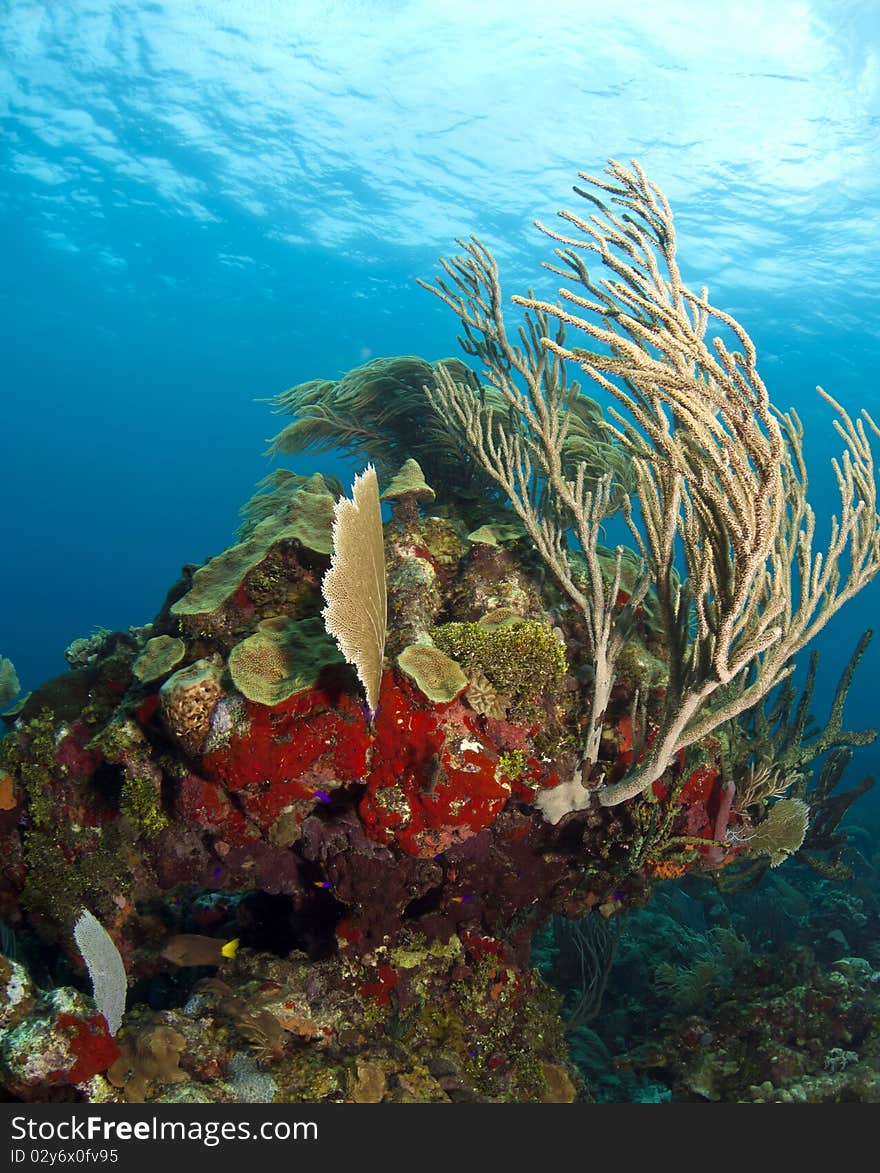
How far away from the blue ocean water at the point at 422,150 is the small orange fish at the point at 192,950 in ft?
16.4

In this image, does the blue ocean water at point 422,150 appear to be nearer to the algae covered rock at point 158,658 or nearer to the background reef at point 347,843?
the algae covered rock at point 158,658

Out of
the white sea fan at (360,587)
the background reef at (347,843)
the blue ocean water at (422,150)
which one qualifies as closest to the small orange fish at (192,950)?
the background reef at (347,843)

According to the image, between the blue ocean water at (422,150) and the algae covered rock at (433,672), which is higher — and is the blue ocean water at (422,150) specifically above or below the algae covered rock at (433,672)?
above

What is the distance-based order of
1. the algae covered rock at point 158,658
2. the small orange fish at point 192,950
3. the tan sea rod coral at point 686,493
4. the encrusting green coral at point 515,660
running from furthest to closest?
the algae covered rock at point 158,658 < the small orange fish at point 192,950 < the encrusting green coral at point 515,660 < the tan sea rod coral at point 686,493

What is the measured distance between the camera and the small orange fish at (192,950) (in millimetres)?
4477

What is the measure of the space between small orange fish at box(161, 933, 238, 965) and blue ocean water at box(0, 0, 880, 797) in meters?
4.99

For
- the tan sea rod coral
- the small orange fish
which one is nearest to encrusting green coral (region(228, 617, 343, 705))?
the tan sea rod coral

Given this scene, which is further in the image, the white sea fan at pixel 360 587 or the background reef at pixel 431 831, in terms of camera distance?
the background reef at pixel 431 831

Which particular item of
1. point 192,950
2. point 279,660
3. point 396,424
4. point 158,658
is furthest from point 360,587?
point 396,424

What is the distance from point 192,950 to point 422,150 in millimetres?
28548

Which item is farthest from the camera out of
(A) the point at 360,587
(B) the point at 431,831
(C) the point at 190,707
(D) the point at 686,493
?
(C) the point at 190,707

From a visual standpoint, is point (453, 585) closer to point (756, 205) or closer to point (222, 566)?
point (222, 566)

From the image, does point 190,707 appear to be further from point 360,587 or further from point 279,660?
point 360,587

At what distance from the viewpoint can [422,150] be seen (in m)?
24.4
